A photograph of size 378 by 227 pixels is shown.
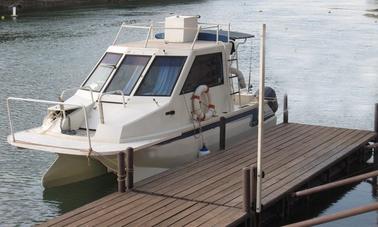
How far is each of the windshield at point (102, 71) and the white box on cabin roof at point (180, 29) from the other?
166 centimetres

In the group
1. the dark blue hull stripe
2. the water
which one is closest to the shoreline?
the water

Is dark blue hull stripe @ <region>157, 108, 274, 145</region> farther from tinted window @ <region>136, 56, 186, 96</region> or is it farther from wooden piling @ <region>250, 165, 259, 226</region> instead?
wooden piling @ <region>250, 165, 259, 226</region>

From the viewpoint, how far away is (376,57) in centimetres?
3766

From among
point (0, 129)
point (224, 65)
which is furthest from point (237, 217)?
point (0, 129)

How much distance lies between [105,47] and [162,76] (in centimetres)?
2873

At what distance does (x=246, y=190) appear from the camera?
35.8 ft

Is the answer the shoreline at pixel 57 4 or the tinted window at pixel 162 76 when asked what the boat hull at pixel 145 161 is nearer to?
the tinted window at pixel 162 76

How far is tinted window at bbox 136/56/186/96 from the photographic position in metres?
14.7

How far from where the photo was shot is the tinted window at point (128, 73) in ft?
48.8

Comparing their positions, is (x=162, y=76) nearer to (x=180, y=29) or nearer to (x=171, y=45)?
(x=171, y=45)

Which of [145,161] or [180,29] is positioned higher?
[180,29]

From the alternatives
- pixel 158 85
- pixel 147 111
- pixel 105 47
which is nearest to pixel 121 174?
pixel 147 111

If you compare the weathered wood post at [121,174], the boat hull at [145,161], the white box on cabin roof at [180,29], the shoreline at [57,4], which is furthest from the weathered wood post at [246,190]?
the shoreline at [57,4]

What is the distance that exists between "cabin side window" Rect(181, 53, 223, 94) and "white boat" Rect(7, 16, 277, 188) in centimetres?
2
